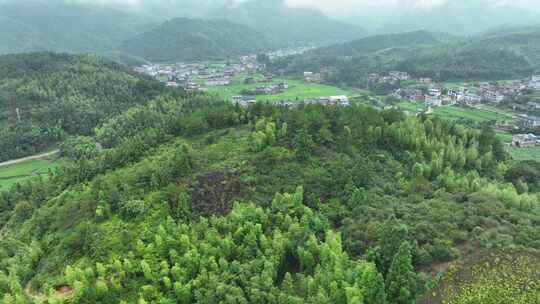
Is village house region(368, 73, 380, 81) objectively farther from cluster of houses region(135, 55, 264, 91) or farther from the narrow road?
the narrow road

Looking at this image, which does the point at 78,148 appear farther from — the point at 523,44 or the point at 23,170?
the point at 523,44

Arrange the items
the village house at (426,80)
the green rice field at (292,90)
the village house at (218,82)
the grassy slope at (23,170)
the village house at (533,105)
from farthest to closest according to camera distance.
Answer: the village house at (218,82)
the village house at (426,80)
the green rice field at (292,90)
the village house at (533,105)
the grassy slope at (23,170)

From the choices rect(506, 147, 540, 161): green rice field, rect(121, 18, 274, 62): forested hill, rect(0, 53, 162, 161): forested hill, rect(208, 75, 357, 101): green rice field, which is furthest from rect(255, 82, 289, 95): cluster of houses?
rect(121, 18, 274, 62): forested hill

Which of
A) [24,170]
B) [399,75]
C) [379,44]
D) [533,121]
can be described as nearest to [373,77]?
[399,75]

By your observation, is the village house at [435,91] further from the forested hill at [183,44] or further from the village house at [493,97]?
the forested hill at [183,44]

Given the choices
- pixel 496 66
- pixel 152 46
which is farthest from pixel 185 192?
pixel 152 46

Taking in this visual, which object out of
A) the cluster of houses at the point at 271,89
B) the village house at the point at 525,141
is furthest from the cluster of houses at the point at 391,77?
the village house at the point at 525,141
